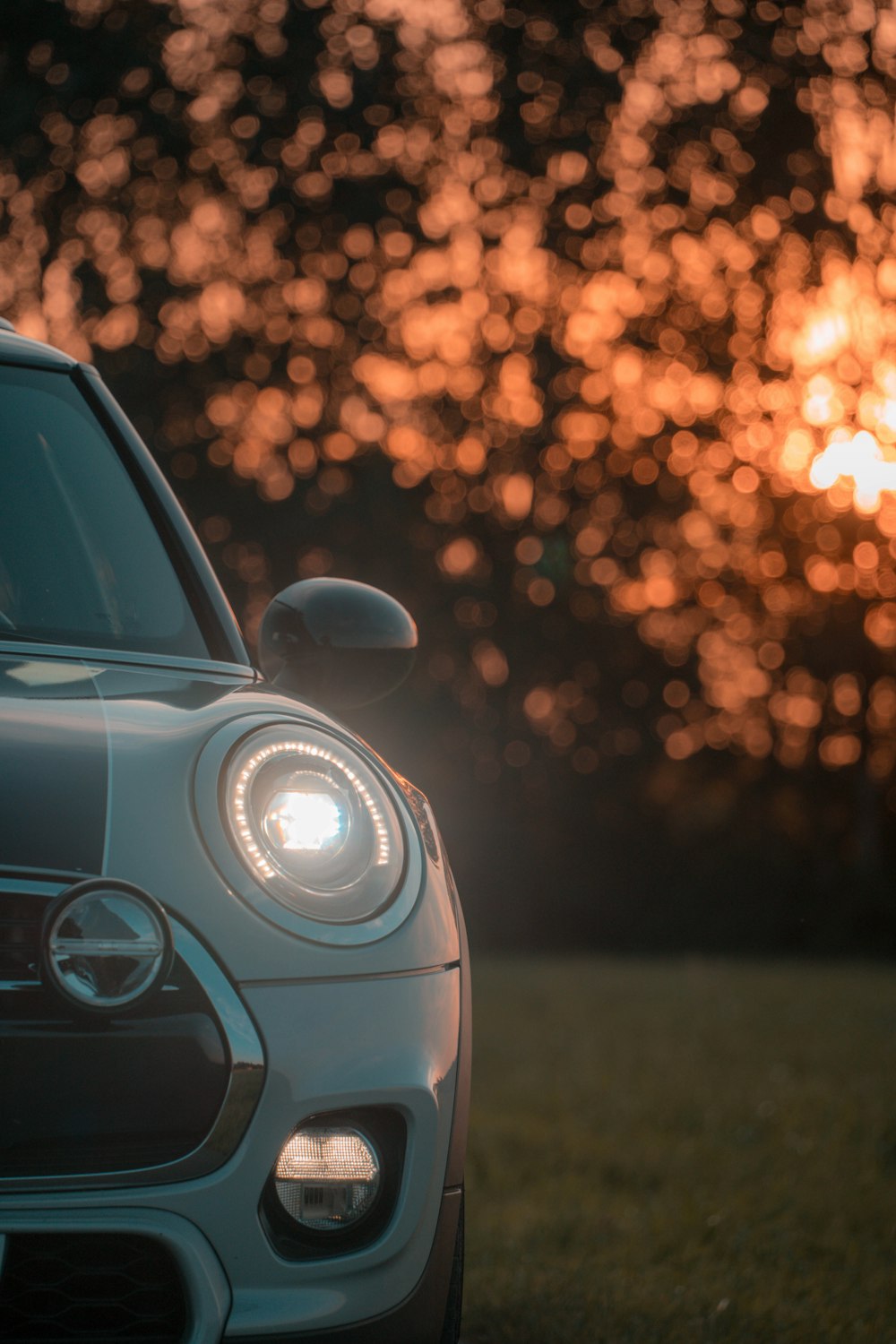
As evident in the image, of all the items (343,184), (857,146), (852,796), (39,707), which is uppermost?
(857,146)

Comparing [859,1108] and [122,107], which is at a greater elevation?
[122,107]

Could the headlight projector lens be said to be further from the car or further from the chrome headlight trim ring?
the chrome headlight trim ring

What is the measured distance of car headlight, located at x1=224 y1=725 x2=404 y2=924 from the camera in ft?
5.82

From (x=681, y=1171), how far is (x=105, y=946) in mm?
3954

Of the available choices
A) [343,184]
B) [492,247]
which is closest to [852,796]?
[492,247]

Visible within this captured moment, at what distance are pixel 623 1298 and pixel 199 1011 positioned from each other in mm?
2336

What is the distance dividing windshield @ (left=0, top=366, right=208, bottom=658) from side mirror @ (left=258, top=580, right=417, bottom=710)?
203 millimetres

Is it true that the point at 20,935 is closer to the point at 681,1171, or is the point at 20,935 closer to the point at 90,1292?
the point at 90,1292

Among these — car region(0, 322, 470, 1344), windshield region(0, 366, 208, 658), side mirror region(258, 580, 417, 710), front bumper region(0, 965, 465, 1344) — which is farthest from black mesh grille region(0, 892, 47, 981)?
side mirror region(258, 580, 417, 710)

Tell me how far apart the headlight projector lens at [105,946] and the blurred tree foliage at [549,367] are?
6.35m

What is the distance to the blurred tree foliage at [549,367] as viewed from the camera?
812 cm

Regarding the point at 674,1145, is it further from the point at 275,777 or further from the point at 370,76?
the point at 370,76

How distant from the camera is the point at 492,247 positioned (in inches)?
414

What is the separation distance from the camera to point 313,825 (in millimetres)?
1836
